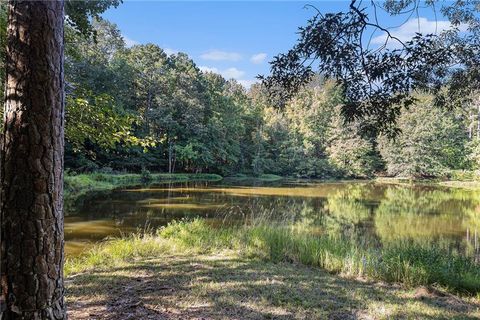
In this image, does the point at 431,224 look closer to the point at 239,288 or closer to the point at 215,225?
the point at 215,225

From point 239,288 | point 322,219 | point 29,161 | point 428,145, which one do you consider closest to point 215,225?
point 322,219

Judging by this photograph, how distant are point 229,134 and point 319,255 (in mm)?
30840

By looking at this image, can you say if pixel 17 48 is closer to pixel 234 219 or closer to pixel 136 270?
pixel 136 270

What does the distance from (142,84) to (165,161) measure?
22.7ft

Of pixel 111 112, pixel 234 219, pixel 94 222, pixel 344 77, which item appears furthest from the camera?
pixel 234 219

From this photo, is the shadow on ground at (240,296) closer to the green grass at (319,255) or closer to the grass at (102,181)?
the green grass at (319,255)

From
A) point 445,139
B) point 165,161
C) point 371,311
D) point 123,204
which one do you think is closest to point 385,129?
point 371,311

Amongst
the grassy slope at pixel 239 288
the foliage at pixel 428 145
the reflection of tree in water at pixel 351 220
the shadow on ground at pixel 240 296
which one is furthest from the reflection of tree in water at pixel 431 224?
the foliage at pixel 428 145

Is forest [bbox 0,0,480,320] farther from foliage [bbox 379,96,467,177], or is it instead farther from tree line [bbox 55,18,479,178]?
foliage [bbox 379,96,467,177]

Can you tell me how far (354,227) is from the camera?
9992 mm

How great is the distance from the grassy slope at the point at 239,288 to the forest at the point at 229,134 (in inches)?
809

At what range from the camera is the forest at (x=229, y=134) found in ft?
92.4

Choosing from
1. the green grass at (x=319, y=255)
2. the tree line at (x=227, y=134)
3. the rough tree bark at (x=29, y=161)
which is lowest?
the green grass at (x=319, y=255)

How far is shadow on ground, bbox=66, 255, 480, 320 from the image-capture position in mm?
2850
